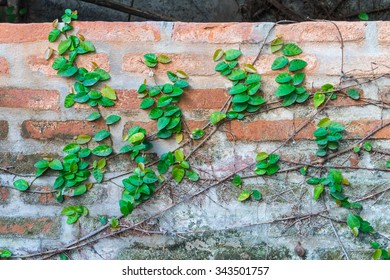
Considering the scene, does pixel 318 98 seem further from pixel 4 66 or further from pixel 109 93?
pixel 4 66

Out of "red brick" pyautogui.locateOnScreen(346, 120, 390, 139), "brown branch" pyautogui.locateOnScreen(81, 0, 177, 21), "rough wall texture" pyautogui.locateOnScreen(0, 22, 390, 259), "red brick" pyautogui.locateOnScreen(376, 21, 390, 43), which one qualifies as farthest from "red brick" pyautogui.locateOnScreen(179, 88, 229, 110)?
"brown branch" pyautogui.locateOnScreen(81, 0, 177, 21)

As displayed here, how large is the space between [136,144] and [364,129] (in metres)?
0.77

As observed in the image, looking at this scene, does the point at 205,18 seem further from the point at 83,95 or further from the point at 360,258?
the point at 360,258

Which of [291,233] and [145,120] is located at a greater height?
[145,120]

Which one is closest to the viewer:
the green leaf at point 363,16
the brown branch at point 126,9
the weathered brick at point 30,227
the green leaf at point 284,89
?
the green leaf at point 284,89

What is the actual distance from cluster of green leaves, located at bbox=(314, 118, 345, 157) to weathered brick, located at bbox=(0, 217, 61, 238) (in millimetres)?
935

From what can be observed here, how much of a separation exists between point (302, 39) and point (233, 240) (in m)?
0.72

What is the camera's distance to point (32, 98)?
1.93 meters

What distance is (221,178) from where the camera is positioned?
1.92 meters

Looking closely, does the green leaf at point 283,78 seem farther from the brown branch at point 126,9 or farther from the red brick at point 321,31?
the brown branch at point 126,9

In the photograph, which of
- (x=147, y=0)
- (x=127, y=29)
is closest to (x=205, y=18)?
(x=147, y=0)

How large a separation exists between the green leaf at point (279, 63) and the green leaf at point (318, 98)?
146 millimetres

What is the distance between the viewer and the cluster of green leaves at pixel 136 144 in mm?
1884

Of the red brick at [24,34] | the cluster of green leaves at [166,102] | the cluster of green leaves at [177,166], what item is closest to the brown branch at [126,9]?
the red brick at [24,34]
